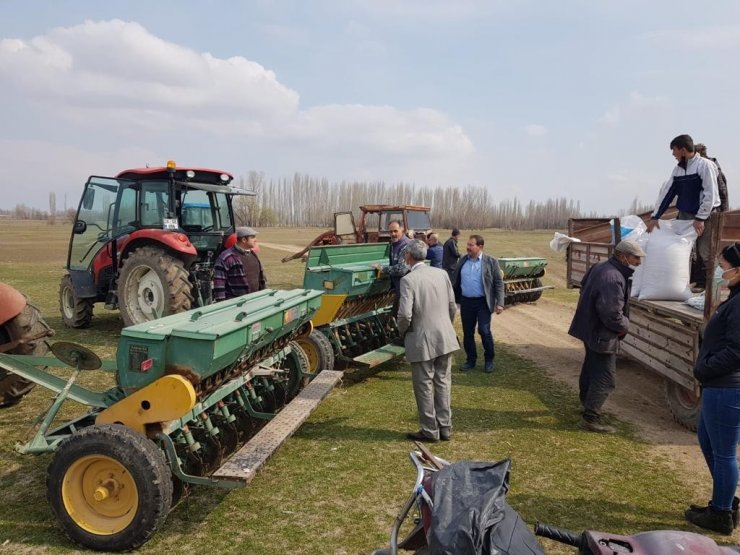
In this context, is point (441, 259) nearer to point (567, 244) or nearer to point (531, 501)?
point (567, 244)

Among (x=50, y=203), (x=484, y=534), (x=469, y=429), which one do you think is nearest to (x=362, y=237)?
(x=469, y=429)

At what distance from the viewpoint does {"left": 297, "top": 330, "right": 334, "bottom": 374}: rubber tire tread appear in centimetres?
572

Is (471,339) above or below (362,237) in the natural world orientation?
below

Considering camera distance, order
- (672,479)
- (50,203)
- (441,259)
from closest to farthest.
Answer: (672,479) → (441,259) → (50,203)

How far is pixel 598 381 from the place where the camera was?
491cm

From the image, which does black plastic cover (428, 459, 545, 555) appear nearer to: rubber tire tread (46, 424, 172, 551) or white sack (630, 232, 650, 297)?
rubber tire tread (46, 424, 172, 551)

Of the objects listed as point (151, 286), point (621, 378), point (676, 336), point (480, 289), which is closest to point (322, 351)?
point (480, 289)

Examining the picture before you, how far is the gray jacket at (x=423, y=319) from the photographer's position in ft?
14.9

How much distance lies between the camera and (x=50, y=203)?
83875mm

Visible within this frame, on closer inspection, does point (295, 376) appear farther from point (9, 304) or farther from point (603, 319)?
point (603, 319)

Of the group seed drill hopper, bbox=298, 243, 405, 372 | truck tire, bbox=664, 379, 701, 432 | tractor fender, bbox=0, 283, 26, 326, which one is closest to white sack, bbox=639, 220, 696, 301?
truck tire, bbox=664, 379, 701, 432

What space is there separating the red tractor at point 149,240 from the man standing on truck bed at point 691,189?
589 centimetres

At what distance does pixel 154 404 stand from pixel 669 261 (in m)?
4.82

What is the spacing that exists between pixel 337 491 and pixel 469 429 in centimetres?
168
